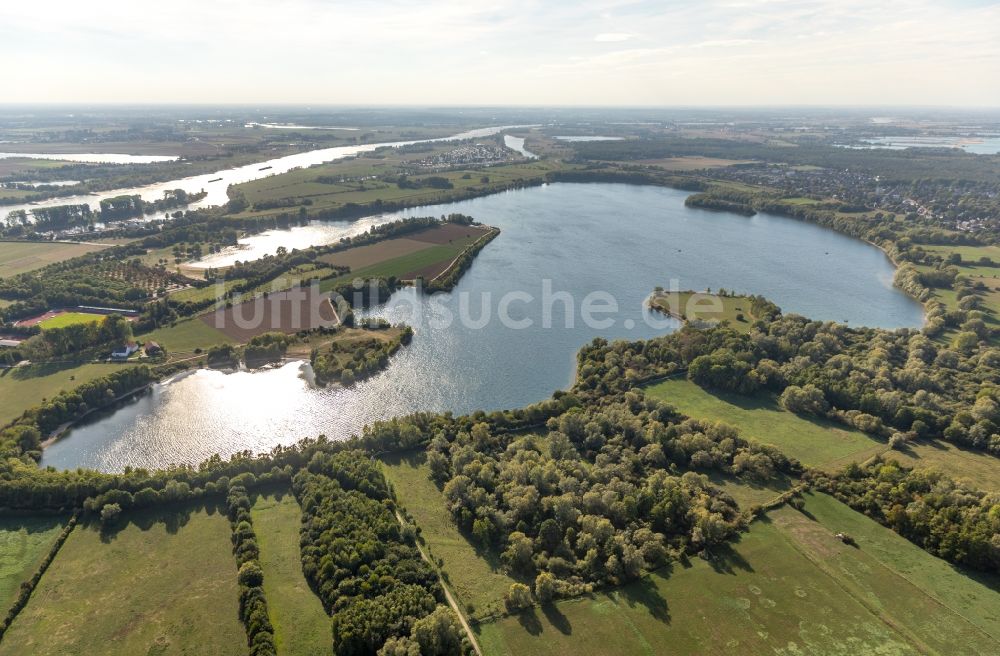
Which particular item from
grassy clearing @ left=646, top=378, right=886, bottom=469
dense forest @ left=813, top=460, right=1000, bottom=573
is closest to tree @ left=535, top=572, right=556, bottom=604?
dense forest @ left=813, top=460, right=1000, bottom=573

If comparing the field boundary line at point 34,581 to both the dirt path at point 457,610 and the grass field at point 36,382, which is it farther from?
the dirt path at point 457,610

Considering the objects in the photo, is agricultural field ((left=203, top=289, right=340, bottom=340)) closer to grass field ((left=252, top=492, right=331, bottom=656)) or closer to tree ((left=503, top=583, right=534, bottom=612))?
grass field ((left=252, top=492, right=331, bottom=656))

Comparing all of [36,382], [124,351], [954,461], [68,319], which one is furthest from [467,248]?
[954,461]

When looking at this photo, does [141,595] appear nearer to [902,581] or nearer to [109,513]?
[109,513]

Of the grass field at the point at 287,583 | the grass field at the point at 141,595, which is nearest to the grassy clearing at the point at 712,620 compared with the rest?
the grass field at the point at 287,583

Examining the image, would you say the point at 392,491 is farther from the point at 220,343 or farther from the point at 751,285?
the point at 751,285

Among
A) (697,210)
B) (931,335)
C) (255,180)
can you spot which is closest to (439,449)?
(931,335)
